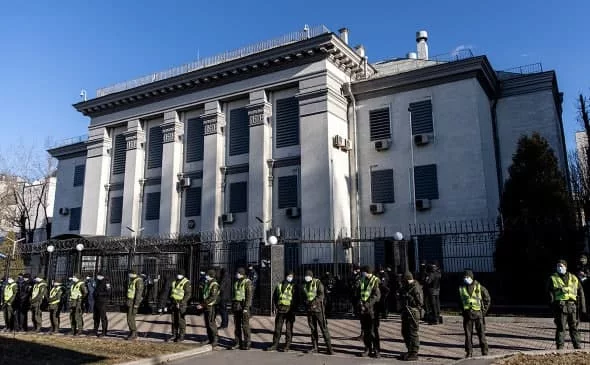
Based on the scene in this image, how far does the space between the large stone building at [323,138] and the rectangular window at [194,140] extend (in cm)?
7

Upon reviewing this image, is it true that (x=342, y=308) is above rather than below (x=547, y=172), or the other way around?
below

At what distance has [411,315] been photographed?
9789 mm

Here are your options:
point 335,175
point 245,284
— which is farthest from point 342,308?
point 335,175

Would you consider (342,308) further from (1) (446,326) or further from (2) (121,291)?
(2) (121,291)

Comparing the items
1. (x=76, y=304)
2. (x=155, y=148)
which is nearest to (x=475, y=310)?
(x=76, y=304)

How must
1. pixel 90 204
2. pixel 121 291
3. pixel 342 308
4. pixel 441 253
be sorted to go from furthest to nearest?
1. pixel 90 204
2. pixel 441 253
3. pixel 121 291
4. pixel 342 308

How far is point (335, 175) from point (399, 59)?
11587 millimetres

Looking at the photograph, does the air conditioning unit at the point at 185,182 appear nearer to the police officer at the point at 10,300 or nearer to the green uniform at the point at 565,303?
the police officer at the point at 10,300

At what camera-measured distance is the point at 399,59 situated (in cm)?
3195

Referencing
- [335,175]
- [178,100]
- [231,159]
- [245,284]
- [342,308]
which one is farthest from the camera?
[178,100]

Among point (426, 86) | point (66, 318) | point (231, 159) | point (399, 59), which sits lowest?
point (66, 318)

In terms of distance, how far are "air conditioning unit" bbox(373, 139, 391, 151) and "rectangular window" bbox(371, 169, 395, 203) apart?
1174 mm

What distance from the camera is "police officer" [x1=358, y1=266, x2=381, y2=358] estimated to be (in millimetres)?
10172

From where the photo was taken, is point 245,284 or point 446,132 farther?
point 446,132
